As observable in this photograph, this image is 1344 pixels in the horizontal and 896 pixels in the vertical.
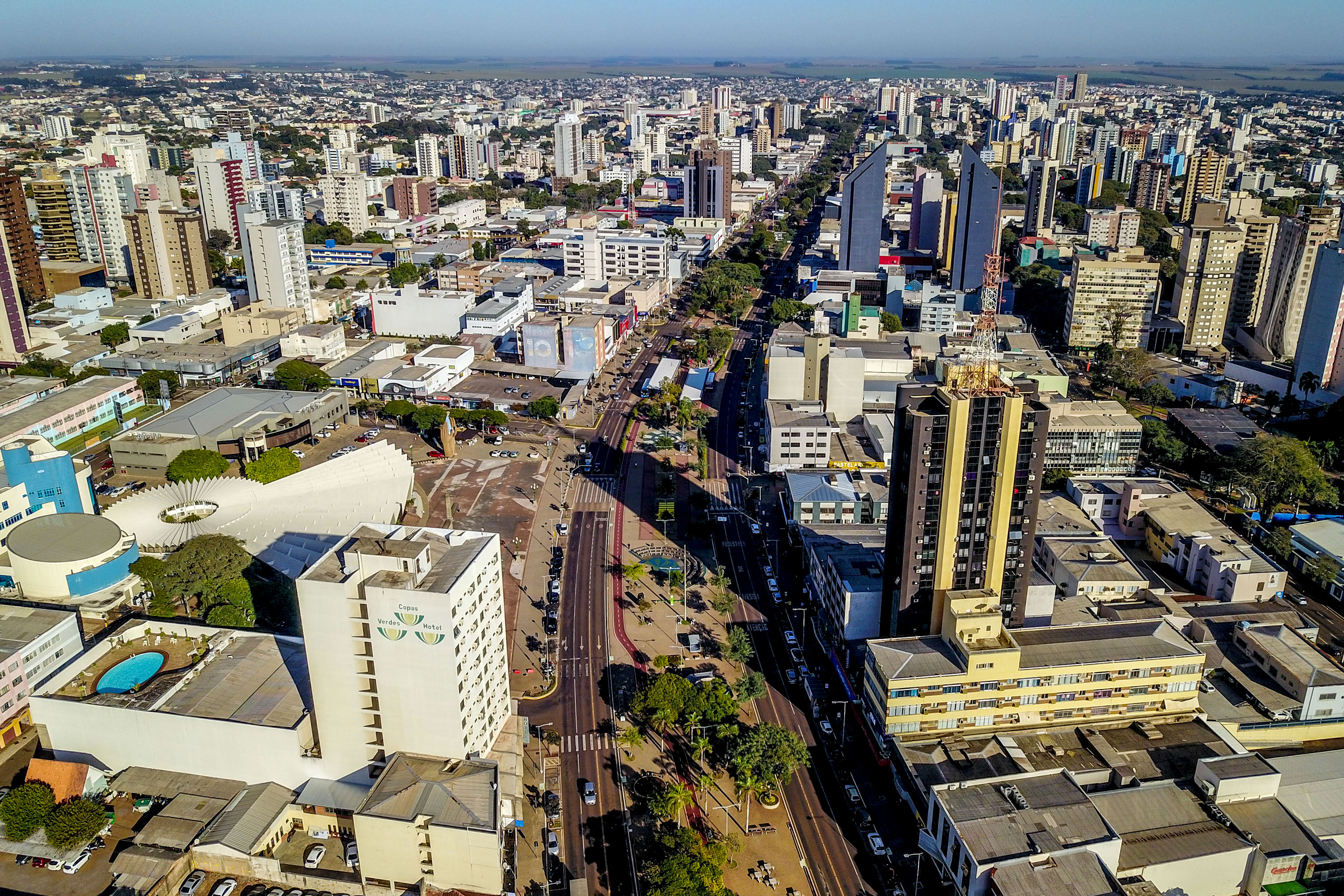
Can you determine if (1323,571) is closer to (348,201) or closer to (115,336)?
(115,336)

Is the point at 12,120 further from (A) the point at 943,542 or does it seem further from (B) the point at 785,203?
(A) the point at 943,542

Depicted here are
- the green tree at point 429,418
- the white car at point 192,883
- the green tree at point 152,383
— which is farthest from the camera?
the green tree at point 152,383

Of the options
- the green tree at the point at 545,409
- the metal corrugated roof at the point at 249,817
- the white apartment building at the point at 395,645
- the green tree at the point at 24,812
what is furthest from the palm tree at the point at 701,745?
the green tree at the point at 545,409

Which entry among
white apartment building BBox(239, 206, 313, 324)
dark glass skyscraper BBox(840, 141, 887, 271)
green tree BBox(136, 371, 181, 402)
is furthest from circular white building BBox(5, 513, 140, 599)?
dark glass skyscraper BBox(840, 141, 887, 271)

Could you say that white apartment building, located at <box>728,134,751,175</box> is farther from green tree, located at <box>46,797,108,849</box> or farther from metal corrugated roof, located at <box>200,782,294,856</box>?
green tree, located at <box>46,797,108,849</box>

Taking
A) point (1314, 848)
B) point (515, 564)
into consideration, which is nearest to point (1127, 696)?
point (1314, 848)

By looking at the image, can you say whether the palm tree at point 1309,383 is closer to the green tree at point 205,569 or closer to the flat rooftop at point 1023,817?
the flat rooftop at point 1023,817

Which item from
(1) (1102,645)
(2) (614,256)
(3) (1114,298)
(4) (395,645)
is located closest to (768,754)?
(1) (1102,645)
